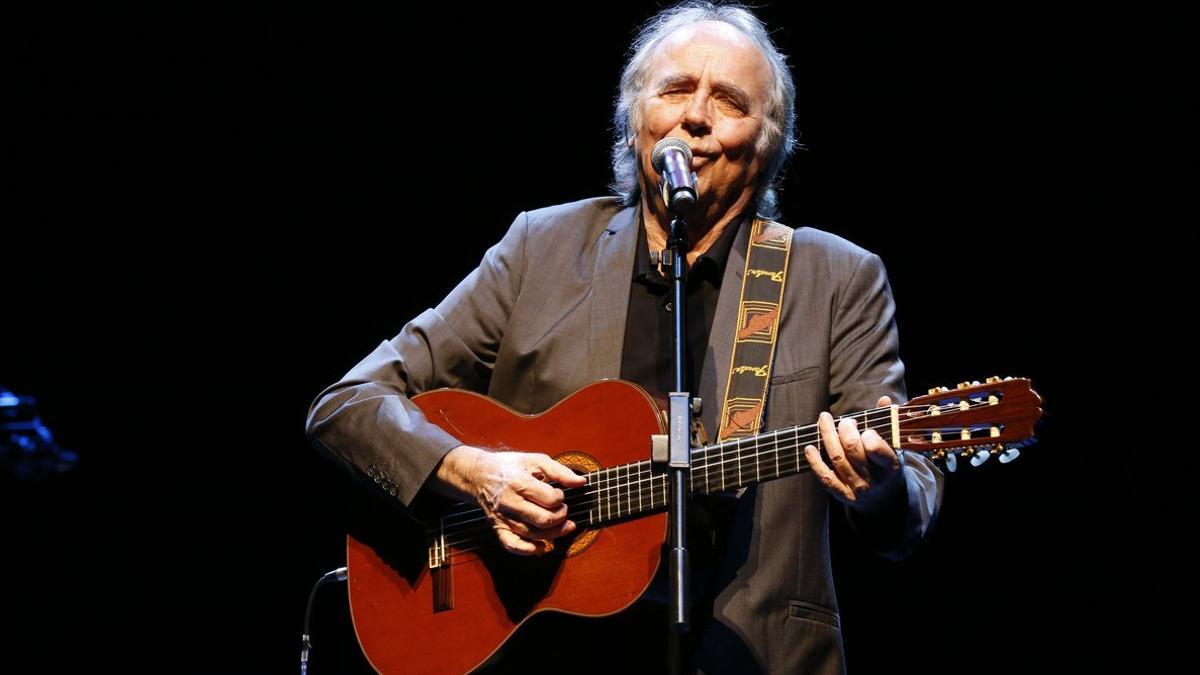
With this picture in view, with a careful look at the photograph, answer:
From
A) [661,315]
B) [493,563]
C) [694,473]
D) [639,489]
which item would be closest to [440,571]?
[493,563]

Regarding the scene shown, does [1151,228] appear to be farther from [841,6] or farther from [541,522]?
[541,522]

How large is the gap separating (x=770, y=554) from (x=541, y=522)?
1.91 feet

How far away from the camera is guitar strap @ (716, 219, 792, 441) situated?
2.78 m

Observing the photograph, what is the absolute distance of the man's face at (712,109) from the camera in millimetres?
3074

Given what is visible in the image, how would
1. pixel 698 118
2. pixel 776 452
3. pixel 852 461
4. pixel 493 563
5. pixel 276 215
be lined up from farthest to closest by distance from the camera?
pixel 276 215
pixel 698 118
pixel 493 563
pixel 776 452
pixel 852 461

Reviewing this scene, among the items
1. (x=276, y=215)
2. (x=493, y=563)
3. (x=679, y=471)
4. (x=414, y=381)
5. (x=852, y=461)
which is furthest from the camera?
(x=276, y=215)

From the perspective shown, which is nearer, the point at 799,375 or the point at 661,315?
the point at 799,375

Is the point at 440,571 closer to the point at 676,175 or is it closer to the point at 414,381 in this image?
the point at 414,381

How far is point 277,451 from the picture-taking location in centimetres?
534

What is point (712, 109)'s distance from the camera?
122 inches

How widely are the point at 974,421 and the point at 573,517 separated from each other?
0.99m

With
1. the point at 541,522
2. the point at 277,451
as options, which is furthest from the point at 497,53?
the point at 541,522

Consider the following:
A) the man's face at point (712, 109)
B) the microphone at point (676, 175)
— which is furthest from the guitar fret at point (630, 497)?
the man's face at point (712, 109)

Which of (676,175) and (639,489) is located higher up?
(676,175)
